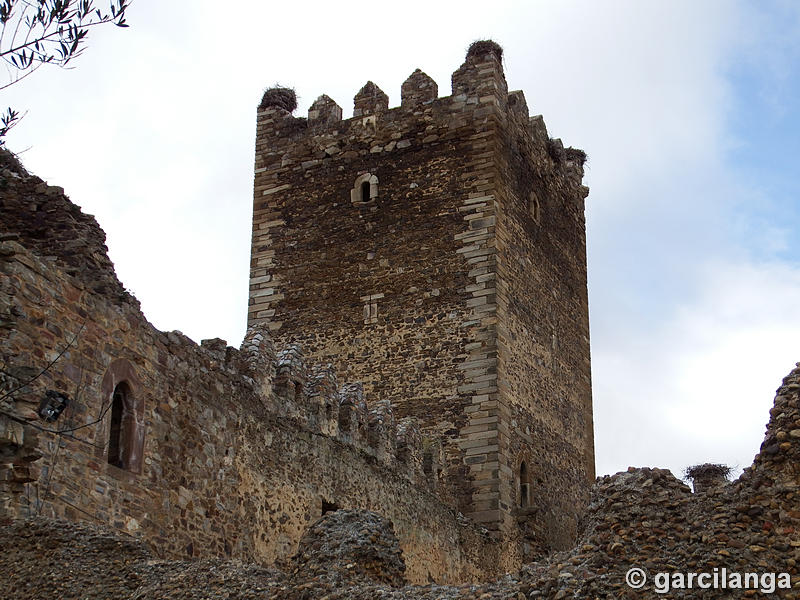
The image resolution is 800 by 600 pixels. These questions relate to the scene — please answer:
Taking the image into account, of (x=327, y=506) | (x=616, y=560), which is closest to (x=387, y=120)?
(x=327, y=506)

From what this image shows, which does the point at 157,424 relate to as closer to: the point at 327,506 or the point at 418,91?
the point at 327,506

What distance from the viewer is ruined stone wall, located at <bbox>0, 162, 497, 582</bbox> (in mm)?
8602

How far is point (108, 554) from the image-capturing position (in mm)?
7984

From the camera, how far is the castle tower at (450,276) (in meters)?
18.0

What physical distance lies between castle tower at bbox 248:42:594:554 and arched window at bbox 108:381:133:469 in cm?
756

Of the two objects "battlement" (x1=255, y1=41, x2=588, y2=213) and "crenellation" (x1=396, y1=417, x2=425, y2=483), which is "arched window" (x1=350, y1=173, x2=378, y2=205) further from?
"crenellation" (x1=396, y1=417, x2=425, y2=483)

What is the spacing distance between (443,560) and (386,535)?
299 inches

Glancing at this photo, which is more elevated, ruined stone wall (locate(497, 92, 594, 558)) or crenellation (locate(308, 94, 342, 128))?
crenellation (locate(308, 94, 342, 128))

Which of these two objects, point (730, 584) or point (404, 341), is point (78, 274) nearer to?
point (730, 584)

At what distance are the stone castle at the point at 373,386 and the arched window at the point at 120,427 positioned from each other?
20mm

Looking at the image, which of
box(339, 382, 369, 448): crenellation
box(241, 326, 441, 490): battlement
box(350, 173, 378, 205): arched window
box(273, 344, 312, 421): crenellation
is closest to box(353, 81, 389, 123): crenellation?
box(350, 173, 378, 205): arched window

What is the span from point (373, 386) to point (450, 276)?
6.49 feet

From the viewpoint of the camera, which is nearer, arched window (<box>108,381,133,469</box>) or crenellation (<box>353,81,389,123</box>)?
arched window (<box>108,381,133,469</box>)

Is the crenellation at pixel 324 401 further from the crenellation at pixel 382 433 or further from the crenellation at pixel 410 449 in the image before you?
the crenellation at pixel 410 449
